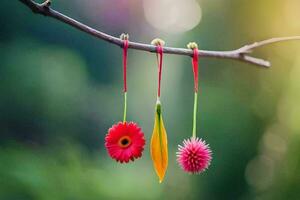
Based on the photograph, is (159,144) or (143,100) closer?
(159,144)

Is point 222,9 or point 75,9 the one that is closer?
point 75,9

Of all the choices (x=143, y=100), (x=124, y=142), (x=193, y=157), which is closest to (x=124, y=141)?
(x=124, y=142)

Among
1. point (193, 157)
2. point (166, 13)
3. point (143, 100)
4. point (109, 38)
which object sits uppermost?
point (166, 13)

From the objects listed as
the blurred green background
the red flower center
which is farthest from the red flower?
the blurred green background

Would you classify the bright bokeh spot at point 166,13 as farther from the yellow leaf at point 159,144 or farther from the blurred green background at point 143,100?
the yellow leaf at point 159,144

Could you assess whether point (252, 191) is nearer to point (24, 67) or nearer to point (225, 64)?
point (225, 64)

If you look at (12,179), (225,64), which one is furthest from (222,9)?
(12,179)

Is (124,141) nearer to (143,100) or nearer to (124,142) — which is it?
(124,142)

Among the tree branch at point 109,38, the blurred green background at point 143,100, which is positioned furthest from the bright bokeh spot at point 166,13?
the tree branch at point 109,38
